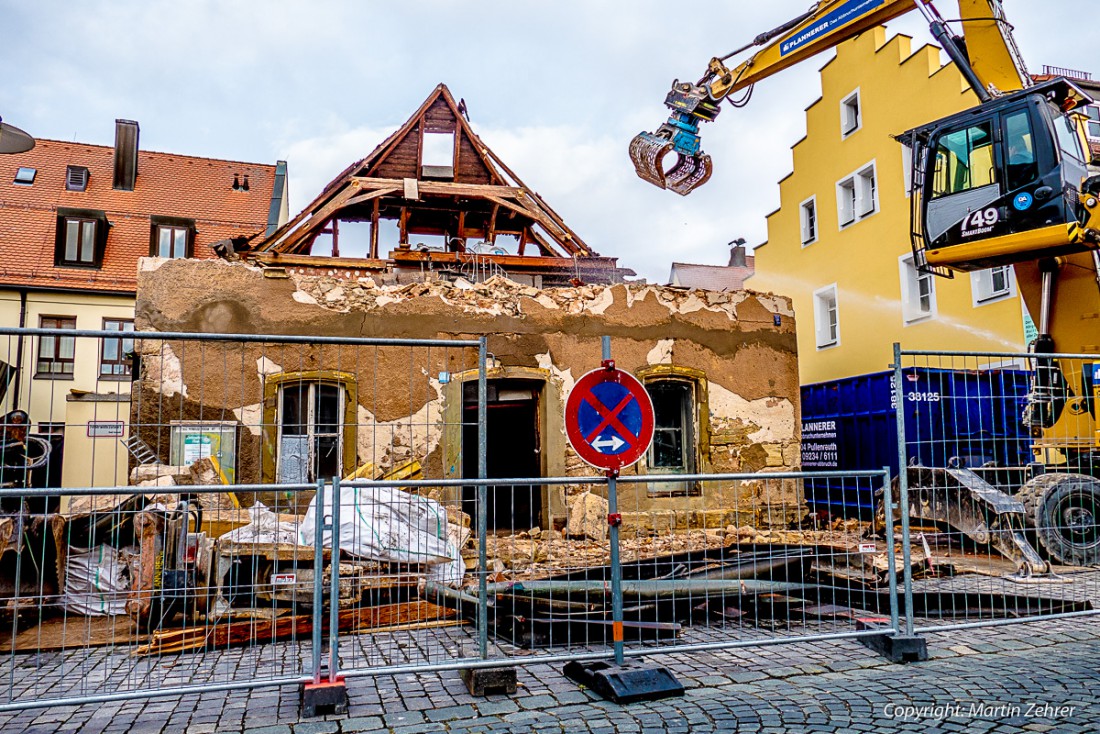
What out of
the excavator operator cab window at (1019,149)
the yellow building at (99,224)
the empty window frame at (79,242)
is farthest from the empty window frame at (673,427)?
the empty window frame at (79,242)

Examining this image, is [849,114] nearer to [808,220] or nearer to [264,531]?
[808,220]

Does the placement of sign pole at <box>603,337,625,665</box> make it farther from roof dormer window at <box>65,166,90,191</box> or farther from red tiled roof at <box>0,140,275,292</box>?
roof dormer window at <box>65,166,90,191</box>

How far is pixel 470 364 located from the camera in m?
11.4

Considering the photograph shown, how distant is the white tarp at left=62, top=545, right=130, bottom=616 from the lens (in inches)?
231

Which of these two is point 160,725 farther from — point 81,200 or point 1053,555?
point 81,200

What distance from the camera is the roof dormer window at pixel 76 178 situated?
999 inches

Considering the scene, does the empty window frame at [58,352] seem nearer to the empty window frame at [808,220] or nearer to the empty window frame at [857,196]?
the empty window frame at [808,220]

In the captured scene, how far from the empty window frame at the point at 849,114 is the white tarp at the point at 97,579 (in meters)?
19.1

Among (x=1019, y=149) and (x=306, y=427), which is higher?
(x=1019, y=149)

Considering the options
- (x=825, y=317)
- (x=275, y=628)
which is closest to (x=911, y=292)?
(x=825, y=317)

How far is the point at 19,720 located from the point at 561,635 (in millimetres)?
3307

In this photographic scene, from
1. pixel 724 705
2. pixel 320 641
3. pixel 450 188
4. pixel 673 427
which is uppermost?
pixel 450 188

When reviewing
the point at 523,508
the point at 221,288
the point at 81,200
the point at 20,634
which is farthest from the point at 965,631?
the point at 81,200

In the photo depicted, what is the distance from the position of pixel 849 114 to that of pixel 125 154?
2188 cm
